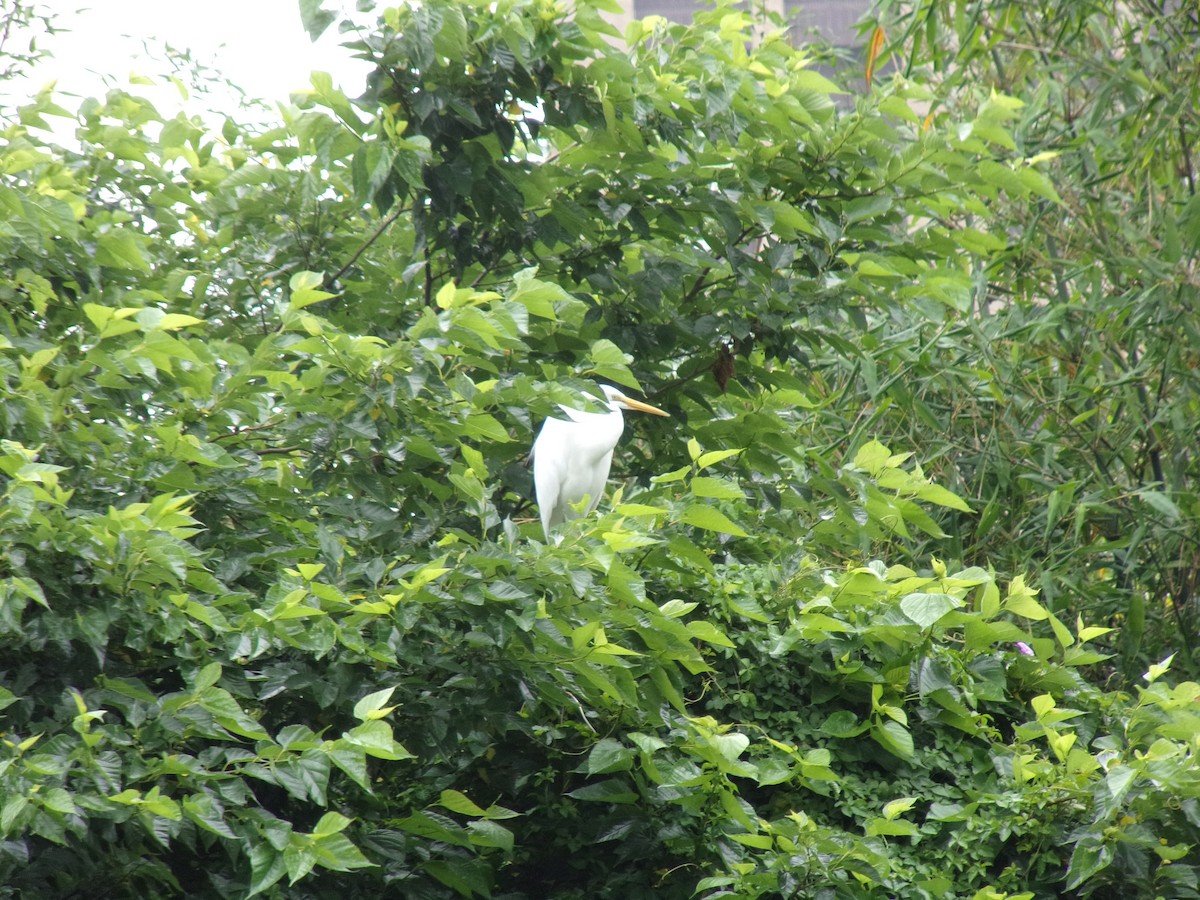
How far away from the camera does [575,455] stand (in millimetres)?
3020

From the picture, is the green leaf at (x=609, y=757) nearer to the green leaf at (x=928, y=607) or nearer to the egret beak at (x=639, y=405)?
the green leaf at (x=928, y=607)

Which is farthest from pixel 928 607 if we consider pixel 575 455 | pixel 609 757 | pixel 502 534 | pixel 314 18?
pixel 314 18

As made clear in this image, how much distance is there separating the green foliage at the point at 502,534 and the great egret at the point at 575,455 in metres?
0.09

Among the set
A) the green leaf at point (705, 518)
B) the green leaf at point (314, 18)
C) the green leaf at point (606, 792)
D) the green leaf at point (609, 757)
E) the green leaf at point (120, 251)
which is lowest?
the green leaf at point (606, 792)

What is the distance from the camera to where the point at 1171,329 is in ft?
10.6

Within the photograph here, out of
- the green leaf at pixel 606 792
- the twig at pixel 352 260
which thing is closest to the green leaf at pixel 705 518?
the green leaf at pixel 606 792

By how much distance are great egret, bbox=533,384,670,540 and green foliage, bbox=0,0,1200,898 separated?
88 mm

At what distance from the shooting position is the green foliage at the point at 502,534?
179 centimetres

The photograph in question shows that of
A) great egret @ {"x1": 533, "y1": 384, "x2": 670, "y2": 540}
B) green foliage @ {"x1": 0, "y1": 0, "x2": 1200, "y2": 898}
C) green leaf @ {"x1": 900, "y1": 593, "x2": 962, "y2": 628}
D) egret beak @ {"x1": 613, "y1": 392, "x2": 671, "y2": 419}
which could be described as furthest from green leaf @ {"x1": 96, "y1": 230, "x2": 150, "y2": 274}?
green leaf @ {"x1": 900, "y1": 593, "x2": 962, "y2": 628}

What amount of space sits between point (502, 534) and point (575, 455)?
104cm

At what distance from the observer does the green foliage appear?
1794 mm

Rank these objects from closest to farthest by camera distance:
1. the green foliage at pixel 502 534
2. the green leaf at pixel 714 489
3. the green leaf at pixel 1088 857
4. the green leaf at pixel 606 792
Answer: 1. the green foliage at pixel 502 534
2. the green leaf at pixel 714 489
3. the green leaf at pixel 1088 857
4. the green leaf at pixel 606 792

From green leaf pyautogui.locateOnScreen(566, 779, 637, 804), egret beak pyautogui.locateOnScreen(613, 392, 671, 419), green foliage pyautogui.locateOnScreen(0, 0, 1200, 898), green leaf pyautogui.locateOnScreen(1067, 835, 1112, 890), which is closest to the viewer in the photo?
green foliage pyautogui.locateOnScreen(0, 0, 1200, 898)

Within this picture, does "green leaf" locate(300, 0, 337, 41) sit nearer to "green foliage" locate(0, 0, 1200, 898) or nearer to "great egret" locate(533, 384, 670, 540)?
"green foliage" locate(0, 0, 1200, 898)
